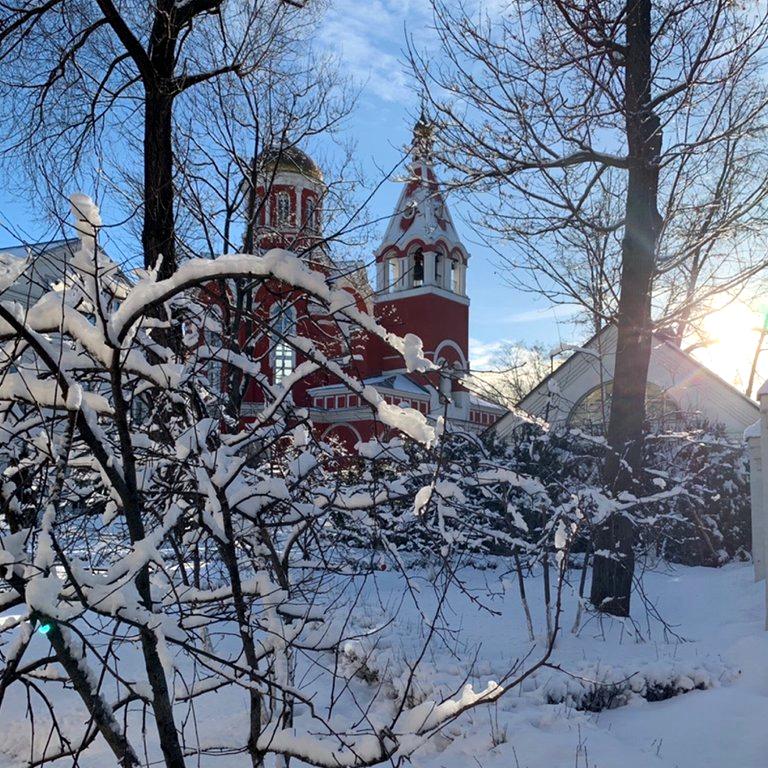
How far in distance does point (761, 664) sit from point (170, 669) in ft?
15.7

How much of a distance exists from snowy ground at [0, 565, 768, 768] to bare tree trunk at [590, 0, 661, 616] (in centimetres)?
121

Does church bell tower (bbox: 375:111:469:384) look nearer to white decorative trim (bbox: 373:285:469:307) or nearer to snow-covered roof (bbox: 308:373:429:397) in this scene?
white decorative trim (bbox: 373:285:469:307)

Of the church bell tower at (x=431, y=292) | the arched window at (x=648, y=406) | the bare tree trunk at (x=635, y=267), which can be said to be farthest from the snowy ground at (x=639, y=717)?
the church bell tower at (x=431, y=292)

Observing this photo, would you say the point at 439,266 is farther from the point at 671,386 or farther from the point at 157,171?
the point at 157,171

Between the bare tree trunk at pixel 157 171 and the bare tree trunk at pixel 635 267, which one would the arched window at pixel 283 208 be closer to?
the bare tree trunk at pixel 157 171

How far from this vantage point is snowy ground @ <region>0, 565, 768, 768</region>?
4.02 meters

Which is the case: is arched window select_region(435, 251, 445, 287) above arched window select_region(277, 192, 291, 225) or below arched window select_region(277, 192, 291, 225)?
above

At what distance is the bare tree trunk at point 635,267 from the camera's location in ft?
25.0

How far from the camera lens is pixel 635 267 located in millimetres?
7777

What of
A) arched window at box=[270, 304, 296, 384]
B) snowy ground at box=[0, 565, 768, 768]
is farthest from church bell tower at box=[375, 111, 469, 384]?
arched window at box=[270, 304, 296, 384]

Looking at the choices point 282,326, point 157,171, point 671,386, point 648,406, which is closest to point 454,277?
point 648,406

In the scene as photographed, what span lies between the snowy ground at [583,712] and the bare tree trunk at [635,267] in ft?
3.97

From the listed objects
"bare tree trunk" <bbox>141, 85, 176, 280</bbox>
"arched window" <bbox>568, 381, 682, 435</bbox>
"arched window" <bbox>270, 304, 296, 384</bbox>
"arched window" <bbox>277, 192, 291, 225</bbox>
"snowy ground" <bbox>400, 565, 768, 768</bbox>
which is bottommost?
"snowy ground" <bbox>400, 565, 768, 768</bbox>

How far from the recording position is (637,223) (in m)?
7.77
